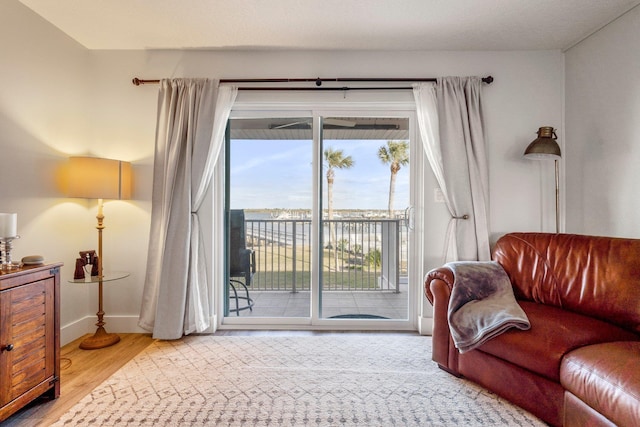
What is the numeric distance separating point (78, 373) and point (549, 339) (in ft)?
9.78

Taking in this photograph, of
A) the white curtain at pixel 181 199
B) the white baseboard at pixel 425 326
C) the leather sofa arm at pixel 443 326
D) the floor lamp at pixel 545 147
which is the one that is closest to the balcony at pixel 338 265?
the white baseboard at pixel 425 326

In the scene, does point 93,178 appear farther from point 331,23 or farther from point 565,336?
point 565,336

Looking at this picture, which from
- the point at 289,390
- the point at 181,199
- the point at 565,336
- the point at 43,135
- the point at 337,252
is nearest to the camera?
the point at 565,336

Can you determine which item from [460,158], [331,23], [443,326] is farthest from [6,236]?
[460,158]

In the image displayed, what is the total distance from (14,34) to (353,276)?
10.8 feet

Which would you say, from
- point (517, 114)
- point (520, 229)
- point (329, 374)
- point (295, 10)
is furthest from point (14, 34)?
point (520, 229)

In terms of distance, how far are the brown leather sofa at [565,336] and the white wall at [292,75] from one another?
0.65 m

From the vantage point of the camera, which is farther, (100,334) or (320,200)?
(320,200)

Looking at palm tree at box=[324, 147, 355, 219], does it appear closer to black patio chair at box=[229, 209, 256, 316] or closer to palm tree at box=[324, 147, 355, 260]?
palm tree at box=[324, 147, 355, 260]

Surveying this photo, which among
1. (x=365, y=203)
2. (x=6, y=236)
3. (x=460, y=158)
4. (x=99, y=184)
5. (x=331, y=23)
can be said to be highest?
(x=331, y=23)

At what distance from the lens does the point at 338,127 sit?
2.97 meters

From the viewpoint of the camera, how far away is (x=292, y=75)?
9.36ft

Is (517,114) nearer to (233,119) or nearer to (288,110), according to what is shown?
(288,110)

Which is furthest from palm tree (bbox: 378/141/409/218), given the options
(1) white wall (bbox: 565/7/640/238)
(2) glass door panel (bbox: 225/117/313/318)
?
(1) white wall (bbox: 565/7/640/238)
